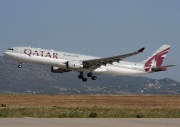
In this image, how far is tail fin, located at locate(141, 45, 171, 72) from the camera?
263ft

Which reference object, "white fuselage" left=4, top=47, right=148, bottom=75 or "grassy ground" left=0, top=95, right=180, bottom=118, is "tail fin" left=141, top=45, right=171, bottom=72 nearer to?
"white fuselage" left=4, top=47, right=148, bottom=75

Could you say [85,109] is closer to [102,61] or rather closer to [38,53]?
[38,53]

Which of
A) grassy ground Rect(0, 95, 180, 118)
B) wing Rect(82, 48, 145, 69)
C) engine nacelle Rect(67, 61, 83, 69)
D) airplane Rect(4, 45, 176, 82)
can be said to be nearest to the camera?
grassy ground Rect(0, 95, 180, 118)

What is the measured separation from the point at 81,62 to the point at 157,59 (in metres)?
17.7

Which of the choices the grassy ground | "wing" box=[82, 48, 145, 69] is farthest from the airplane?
the grassy ground

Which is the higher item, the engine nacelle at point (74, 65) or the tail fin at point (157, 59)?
the tail fin at point (157, 59)

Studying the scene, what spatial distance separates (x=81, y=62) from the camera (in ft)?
231

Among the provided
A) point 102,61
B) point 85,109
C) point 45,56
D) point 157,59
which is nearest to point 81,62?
point 102,61

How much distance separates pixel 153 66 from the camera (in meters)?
80.8

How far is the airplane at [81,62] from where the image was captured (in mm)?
67000

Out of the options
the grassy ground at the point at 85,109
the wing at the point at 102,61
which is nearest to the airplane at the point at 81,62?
the wing at the point at 102,61

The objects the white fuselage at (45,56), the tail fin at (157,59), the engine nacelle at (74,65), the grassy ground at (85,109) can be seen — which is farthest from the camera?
the tail fin at (157,59)

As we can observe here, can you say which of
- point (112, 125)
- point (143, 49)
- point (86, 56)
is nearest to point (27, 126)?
point (112, 125)

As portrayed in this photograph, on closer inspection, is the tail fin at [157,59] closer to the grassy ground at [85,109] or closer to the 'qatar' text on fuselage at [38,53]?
the 'qatar' text on fuselage at [38,53]
